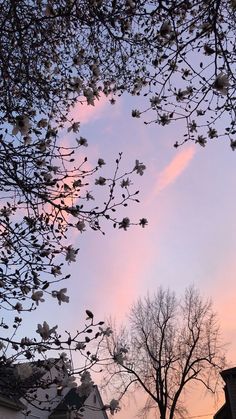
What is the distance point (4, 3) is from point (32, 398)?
3917 mm

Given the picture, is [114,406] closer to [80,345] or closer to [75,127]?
[80,345]

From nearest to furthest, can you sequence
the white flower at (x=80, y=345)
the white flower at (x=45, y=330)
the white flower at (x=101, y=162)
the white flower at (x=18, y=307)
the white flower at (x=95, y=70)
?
the white flower at (x=45, y=330) → the white flower at (x=80, y=345) → the white flower at (x=18, y=307) → the white flower at (x=101, y=162) → the white flower at (x=95, y=70)

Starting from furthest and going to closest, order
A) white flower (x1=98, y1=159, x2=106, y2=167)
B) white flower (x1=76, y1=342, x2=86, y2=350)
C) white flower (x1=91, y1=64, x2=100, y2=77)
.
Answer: white flower (x1=91, y1=64, x2=100, y2=77) < white flower (x1=98, y1=159, x2=106, y2=167) < white flower (x1=76, y1=342, x2=86, y2=350)

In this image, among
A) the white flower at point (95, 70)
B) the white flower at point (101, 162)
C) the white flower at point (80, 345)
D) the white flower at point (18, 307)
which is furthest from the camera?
the white flower at point (95, 70)

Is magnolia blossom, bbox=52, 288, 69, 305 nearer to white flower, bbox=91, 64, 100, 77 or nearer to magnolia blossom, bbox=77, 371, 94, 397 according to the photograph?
magnolia blossom, bbox=77, 371, 94, 397

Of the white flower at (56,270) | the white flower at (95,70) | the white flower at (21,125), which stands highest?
the white flower at (95,70)

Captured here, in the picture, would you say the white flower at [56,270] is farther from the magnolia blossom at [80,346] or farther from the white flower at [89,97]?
the white flower at [89,97]

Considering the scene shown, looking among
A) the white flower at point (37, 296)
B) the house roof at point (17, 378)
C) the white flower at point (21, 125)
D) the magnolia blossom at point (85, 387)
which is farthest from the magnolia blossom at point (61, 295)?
the white flower at point (21, 125)

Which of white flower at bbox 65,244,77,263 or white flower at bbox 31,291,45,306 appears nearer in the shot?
white flower at bbox 31,291,45,306

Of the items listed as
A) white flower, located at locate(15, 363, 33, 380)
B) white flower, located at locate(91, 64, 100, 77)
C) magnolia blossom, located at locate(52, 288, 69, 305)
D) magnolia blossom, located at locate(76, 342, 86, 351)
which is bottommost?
white flower, located at locate(15, 363, 33, 380)

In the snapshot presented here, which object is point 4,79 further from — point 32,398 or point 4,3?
point 32,398

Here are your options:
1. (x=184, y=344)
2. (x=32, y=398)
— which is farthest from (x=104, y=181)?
(x=184, y=344)

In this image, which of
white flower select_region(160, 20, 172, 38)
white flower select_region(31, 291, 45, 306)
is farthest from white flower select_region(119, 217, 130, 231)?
white flower select_region(160, 20, 172, 38)

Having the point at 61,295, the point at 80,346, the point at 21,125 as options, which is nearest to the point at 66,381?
the point at 80,346
